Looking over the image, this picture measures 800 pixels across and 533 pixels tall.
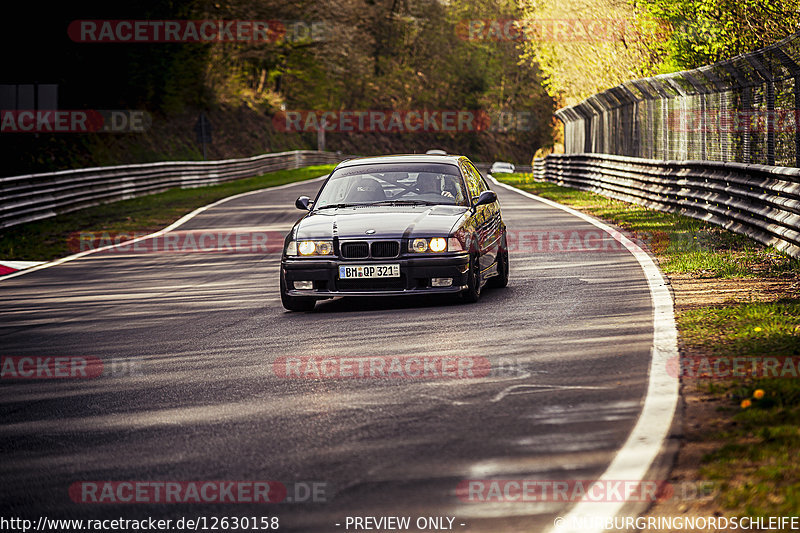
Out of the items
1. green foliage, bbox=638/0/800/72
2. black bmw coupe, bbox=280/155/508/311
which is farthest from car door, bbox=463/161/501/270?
green foliage, bbox=638/0/800/72

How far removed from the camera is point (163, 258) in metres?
17.8

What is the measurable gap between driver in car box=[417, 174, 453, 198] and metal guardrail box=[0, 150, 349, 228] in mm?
12754

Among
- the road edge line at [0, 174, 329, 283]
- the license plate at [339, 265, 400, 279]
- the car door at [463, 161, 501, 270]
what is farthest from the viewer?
the road edge line at [0, 174, 329, 283]

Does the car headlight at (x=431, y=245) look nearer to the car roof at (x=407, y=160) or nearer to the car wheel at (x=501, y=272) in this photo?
the car wheel at (x=501, y=272)

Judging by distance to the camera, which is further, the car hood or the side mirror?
the side mirror

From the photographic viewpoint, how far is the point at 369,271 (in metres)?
10.6

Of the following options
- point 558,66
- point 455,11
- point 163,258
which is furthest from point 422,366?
point 455,11

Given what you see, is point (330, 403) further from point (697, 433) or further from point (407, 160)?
point (407, 160)

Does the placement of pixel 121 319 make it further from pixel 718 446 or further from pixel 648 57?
pixel 648 57

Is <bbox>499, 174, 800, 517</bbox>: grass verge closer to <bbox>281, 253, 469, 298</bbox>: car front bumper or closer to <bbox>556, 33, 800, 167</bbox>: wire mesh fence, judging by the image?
<bbox>556, 33, 800, 167</bbox>: wire mesh fence

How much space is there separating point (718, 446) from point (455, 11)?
104183 millimetres

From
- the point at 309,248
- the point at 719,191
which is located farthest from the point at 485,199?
the point at 719,191

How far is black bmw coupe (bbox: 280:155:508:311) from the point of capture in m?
10.6

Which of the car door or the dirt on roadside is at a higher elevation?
the car door
